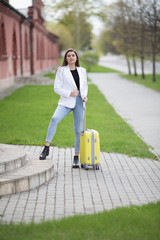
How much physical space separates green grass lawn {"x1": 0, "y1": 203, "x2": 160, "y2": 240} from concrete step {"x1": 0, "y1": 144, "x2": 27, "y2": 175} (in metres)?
1.48

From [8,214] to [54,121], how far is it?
→ 1.98 meters

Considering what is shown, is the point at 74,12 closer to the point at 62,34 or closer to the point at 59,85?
the point at 62,34

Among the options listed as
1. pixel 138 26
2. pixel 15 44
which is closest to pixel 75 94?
pixel 15 44

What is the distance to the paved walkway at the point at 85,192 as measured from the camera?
4.35 metres

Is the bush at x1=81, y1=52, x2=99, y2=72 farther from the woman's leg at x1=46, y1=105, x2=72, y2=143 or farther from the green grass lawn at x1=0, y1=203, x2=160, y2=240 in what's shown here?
the green grass lawn at x1=0, y1=203, x2=160, y2=240

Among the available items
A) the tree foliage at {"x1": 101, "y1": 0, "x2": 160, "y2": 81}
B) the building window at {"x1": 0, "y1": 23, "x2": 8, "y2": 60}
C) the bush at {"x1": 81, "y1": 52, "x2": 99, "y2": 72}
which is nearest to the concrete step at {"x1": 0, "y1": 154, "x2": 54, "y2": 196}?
the building window at {"x1": 0, "y1": 23, "x2": 8, "y2": 60}

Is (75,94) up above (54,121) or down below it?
above

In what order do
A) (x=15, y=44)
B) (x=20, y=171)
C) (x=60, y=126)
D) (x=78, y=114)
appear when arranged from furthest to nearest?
1. (x=15, y=44)
2. (x=60, y=126)
3. (x=78, y=114)
4. (x=20, y=171)

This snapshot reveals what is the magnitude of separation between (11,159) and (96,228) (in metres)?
2.04

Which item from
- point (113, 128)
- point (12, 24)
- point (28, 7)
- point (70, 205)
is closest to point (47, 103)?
point (113, 128)

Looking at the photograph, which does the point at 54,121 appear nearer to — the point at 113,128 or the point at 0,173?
the point at 0,173

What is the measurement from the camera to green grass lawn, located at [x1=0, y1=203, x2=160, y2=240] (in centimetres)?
361

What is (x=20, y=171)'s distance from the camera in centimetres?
527

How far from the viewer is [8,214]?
423 centimetres
